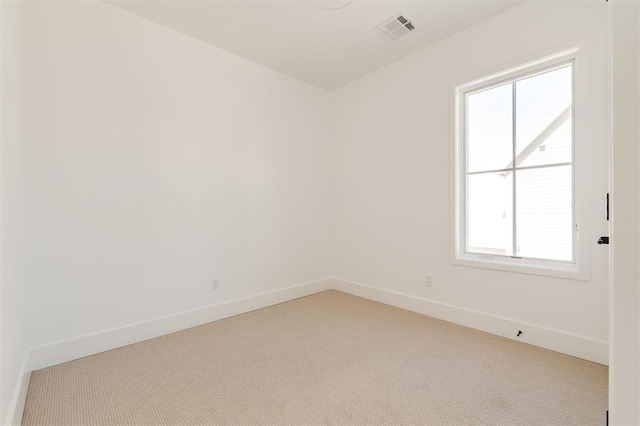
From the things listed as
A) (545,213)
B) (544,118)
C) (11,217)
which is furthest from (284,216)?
(544,118)

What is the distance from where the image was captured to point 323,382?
1845mm

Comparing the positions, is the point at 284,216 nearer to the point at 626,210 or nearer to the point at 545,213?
the point at 545,213

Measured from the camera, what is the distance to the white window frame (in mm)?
2127

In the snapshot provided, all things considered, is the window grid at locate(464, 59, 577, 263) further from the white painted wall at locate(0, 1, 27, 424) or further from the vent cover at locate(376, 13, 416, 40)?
the white painted wall at locate(0, 1, 27, 424)

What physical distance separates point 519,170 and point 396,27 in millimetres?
1780

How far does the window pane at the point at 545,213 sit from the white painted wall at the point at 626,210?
1917 millimetres

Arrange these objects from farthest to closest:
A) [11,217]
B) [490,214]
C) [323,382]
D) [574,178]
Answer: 1. [490,214]
2. [574,178]
3. [323,382]
4. [11,217]

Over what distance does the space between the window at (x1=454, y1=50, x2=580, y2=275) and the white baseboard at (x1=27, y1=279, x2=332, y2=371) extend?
2257 mm

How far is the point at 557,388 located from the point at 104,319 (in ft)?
11.0

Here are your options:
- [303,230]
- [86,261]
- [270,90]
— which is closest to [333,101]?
[270,90]

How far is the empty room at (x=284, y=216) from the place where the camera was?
5.62ft

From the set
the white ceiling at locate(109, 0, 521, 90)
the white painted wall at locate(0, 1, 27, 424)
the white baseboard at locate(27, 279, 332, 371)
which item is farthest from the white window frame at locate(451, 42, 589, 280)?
the white painted wall at locate(0, 1, 27, 424)

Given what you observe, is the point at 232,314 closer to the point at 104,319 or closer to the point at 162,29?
the point at 104,319

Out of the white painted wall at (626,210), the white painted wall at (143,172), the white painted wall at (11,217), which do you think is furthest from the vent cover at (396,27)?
the white painted wall at (11,217)
